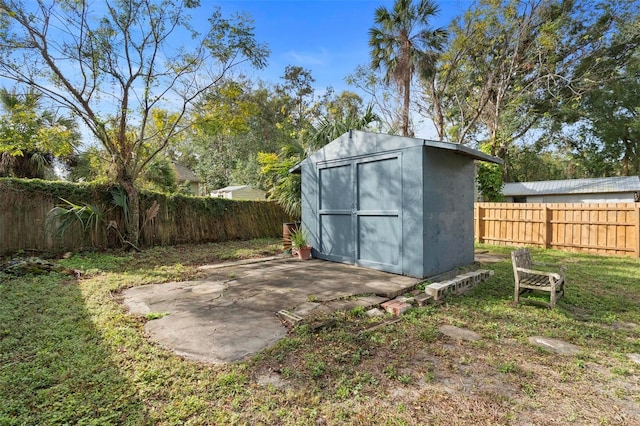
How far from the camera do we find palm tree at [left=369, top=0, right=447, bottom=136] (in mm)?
11852

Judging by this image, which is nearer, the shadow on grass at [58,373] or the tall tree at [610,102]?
the shadow on grass at [58,373]

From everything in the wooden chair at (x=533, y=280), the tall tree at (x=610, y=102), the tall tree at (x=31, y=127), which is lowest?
the wooden chair at (x=533, y=280)

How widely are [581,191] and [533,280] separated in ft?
53.1

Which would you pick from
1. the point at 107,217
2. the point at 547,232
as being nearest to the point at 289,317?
the point at 107,217

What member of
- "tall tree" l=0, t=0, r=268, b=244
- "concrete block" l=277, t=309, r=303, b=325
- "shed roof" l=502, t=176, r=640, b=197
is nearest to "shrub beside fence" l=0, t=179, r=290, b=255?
"tall tree" l=0, t=0, r=268, b=244

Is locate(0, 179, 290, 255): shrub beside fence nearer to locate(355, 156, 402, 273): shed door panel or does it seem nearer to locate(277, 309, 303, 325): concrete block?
locate(355, 156, 402, 273): shed door panel

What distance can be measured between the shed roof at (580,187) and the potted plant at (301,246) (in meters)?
16.7

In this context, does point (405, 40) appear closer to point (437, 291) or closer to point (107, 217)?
point (437, 291)

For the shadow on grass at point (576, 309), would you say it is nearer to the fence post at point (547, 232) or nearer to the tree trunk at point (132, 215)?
the fence post at point (547, 232)

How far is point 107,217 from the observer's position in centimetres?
761

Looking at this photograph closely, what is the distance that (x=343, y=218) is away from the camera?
235 inches

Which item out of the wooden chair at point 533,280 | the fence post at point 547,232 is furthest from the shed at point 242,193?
the wooden chair at point 533,280

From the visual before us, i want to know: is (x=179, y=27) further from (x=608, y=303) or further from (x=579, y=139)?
(x=579, y=139)

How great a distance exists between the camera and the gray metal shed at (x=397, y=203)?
468 centimetres
